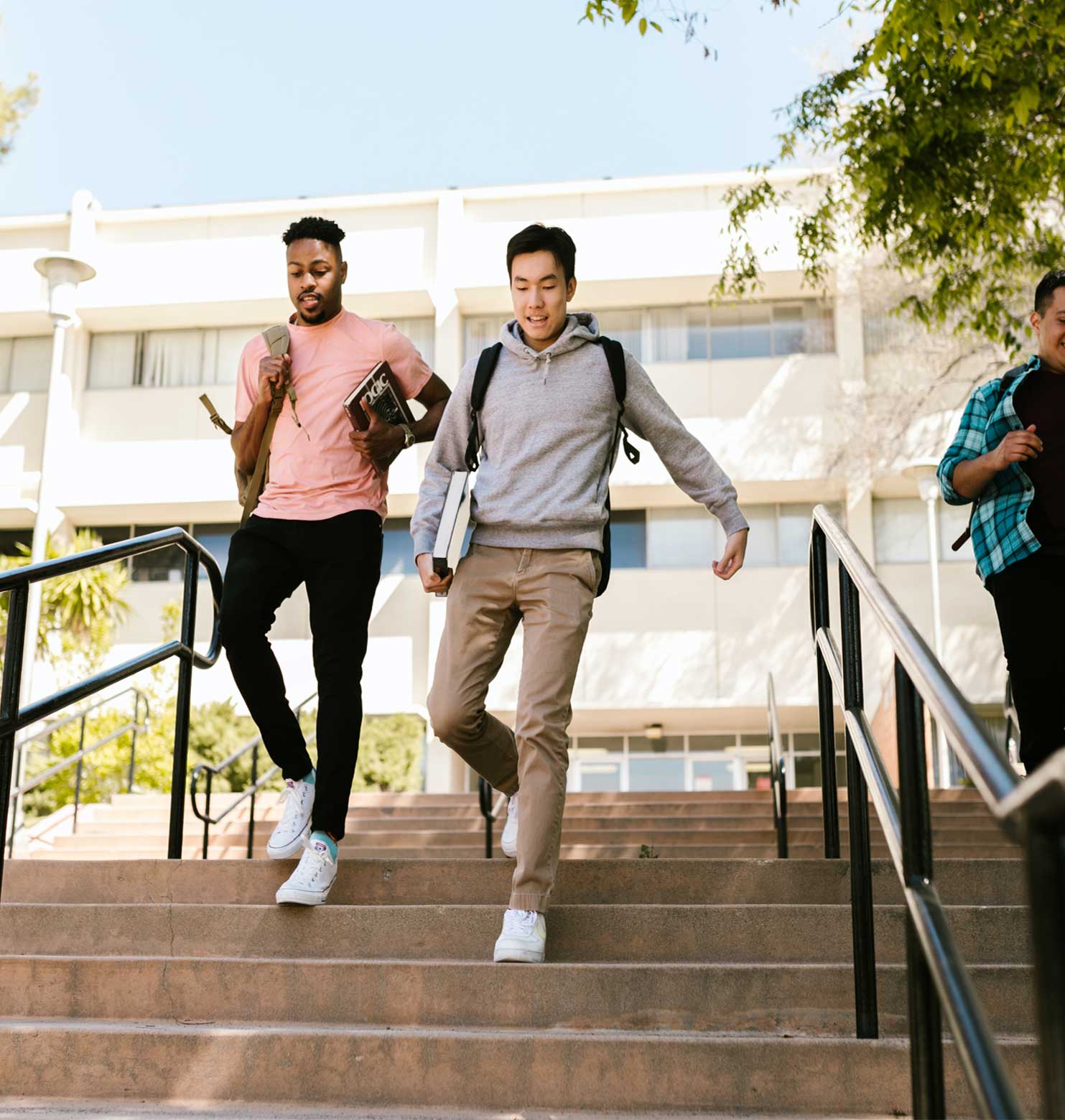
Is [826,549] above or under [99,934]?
above

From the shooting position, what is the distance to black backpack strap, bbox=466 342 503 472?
3877mm

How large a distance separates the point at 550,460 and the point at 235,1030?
168cm

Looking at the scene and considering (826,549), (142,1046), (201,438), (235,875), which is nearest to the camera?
(142,1046)

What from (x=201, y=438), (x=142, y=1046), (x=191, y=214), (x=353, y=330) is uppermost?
(x=191, y=214)

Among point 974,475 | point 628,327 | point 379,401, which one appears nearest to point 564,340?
point 379,401

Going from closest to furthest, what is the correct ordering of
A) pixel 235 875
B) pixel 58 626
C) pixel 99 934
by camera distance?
pixel 99 934, pixel 235 875, pixel 58 626

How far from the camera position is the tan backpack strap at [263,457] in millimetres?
4102

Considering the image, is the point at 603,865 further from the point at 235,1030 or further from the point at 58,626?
the point at 58,626

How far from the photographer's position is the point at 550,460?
12.3 feet

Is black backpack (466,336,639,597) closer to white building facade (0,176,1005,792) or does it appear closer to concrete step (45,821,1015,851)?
concrete step (45,821,1015,851)

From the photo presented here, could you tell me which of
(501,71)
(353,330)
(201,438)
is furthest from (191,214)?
(353,330)

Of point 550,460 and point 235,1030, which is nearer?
point 235,1030

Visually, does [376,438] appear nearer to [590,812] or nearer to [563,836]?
[563,836]

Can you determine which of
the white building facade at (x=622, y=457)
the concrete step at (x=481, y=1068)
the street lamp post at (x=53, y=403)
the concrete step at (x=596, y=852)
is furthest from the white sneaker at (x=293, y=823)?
the white building facade at (x=622, y=457)
